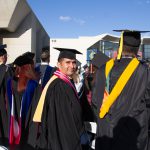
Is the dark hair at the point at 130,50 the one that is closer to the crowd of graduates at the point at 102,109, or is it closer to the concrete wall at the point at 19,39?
the crowd of graduates at the point at 102,109

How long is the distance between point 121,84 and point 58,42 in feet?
129

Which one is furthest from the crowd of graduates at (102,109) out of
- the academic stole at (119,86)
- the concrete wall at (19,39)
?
the concrete wall at (19,39)

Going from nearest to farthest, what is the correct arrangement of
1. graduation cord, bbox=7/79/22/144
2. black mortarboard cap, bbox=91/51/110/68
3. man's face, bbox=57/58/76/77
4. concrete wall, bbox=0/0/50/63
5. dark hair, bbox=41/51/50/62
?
man's face, bbox=57/58/76/77, graduation cord, bbox=7/79/22/144, black mortarboard cap, bbox=91/51/110/68, dark hair, bbox=41/51/50/62, concrete wall, bbox=0/0/50/63

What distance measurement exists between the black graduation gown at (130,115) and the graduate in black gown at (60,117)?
334 mm

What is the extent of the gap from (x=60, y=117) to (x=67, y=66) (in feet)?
2.15

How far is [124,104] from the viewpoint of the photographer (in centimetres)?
399

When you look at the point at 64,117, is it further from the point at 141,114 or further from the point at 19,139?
the point at 19,139

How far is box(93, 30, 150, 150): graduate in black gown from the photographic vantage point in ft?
13.0

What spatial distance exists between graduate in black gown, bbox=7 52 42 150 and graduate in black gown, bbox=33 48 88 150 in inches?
30.2

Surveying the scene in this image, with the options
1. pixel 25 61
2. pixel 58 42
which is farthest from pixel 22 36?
pixel 25 61

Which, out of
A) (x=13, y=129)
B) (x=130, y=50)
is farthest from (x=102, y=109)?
(x=13, y=129)

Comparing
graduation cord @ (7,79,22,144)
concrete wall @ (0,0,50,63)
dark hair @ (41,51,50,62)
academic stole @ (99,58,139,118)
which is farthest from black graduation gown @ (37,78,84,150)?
concrete wall @ (0,0,50,63)

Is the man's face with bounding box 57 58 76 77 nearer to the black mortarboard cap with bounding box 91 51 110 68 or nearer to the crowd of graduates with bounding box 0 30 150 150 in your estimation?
the crowd of graduates with bounding box 0 30 150 150

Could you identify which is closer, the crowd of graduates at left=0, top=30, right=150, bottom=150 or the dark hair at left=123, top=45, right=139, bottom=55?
the crowd of graduates at left=0, top=30, right=150, bottom=150
